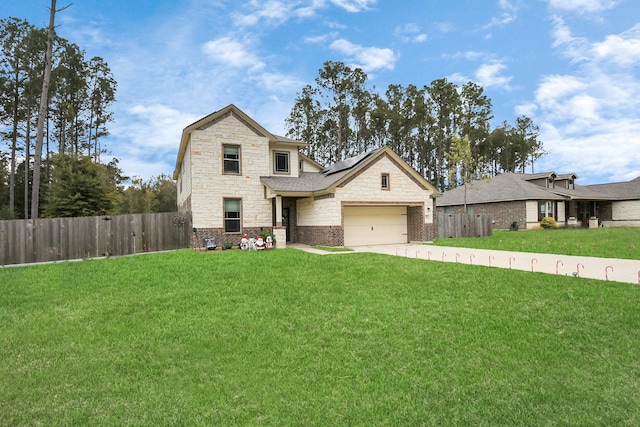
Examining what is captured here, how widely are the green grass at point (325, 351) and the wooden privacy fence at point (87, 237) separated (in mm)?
5499

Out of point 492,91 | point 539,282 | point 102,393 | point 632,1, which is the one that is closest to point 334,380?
point 102,393

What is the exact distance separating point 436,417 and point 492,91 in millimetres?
48488

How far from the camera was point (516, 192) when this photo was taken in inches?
1187

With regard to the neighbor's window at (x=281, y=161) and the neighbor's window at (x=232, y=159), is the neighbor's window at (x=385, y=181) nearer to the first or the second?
the neighbor's window at (x=281, y=161)

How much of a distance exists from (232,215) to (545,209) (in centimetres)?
2718

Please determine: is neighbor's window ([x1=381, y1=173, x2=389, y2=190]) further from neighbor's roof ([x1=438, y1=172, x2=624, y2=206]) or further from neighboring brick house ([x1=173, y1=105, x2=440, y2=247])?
neighbor's roof ([x1=438, y1=172, x2=624, y2=206])

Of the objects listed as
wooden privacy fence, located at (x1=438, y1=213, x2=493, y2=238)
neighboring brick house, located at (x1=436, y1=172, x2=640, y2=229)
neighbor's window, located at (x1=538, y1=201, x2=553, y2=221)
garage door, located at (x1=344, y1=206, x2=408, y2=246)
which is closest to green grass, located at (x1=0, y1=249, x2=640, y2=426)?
garage door, located at (x1=344, y1=206, x2=408, y2=246)

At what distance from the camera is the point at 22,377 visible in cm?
433

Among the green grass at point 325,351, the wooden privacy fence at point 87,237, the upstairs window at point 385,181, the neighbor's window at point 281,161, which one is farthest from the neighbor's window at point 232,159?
the green grass at point 325,351

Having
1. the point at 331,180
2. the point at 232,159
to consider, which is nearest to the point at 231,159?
the point at 232,159

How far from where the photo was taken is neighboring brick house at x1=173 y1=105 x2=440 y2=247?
16609mm

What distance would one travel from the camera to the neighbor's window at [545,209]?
1169 inches

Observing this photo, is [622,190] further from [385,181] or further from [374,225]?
[374,225]

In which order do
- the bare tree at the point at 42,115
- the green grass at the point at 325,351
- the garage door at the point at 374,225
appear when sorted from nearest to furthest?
the green grass at the point at 325,351 < the bare tree at the point at 42,115 < the garage door at the point at 374,225
